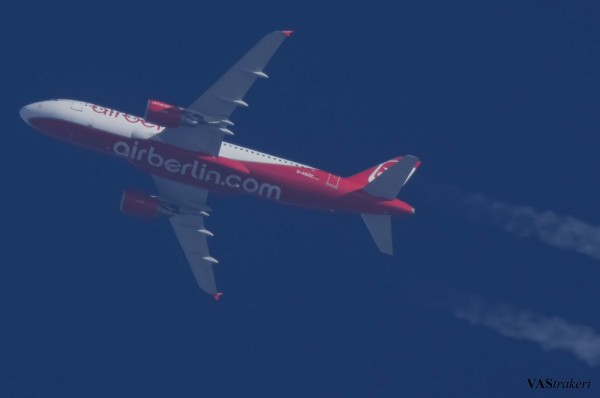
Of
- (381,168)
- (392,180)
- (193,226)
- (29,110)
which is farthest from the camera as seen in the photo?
(193,226)

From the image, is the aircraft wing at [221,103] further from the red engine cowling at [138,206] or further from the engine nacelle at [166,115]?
the red engine cowling at [138,206]

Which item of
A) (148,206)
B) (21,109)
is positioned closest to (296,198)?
(148,206)

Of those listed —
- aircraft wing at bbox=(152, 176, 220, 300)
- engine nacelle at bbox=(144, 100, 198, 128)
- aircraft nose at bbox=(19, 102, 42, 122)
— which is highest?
engine nacelle at bbox=(144, 100, 198, 128)

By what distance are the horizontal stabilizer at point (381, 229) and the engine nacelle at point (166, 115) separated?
17.1 metres

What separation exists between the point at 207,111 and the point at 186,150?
3.82 meters

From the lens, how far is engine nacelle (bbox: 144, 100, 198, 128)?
428ft

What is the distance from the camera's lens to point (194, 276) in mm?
140250

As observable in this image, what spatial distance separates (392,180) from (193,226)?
19125 mm

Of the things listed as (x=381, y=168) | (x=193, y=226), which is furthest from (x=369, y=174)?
(x=193, y=226)

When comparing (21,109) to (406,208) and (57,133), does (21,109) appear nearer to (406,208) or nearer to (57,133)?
(57,133)

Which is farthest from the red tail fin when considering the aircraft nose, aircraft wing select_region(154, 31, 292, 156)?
the aircraft nose

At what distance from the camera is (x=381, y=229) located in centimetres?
13312

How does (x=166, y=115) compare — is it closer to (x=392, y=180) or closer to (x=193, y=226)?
(x=193, y=226)

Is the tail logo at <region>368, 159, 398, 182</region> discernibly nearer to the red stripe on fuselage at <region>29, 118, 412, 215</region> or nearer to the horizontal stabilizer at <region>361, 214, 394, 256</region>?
the red stripe on fuselage at <region>29, 118, 412, 215</region>
